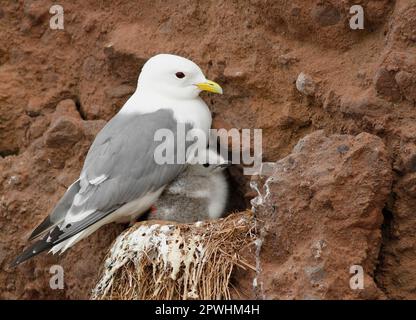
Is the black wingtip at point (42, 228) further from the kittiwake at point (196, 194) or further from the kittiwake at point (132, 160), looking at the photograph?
the kittiwake at point (196, 194)

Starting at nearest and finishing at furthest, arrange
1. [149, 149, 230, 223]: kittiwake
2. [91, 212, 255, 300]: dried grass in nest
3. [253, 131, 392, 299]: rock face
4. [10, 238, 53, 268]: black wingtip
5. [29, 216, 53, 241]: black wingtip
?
1. [253, 131, 392, 299]: rock face
2. [91, 212, 255, 300]: dried grass in nest
3. [10, 238, 53, 268]: black wingtip
4. [29, 216, 53, 241]: black wingtip
5. [149, 149, 230, 223]: kittiwake

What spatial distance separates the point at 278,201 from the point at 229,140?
107cm

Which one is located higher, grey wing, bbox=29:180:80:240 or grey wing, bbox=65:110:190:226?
grey wing, bbox=65:110:190:226

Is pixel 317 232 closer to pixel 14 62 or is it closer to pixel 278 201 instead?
pixel 278 201

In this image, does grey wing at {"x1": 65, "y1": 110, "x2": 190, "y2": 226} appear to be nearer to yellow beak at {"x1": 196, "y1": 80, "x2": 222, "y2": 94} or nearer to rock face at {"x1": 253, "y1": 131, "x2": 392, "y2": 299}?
yellow beak at {"x1": 196, "y1": 80, "x2": 222, "y2": 94}

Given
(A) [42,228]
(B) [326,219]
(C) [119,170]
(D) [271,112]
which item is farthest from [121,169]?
(B) [326,219]

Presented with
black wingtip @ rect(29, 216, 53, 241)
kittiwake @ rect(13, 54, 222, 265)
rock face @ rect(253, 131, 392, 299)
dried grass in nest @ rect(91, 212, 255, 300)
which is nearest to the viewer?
rock face @ rect(253, 131, 392, 299)

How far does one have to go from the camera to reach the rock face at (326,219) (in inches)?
157

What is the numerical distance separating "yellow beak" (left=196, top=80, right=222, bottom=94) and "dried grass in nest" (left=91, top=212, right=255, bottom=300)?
29.1 inches

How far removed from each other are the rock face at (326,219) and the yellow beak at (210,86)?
924 millimetres

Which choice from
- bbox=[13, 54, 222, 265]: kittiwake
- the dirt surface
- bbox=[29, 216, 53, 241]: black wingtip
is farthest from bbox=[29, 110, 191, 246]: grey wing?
the dirt surface

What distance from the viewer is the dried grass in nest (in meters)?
4.39

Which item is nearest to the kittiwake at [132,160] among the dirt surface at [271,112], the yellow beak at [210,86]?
the yellow beak at [210,86]

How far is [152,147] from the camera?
491 centimetres
